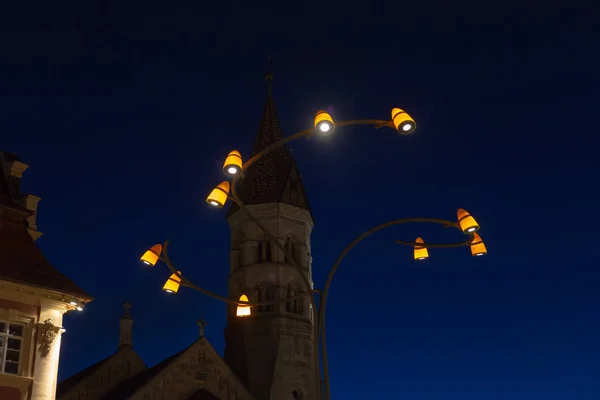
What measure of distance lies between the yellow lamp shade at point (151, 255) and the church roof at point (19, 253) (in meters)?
5.95

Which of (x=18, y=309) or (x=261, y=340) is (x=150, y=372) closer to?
(x=261, y=340)

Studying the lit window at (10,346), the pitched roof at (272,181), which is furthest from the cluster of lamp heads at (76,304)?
the pitched roof at (272,181)

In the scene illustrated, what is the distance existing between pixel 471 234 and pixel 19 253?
1428 centimetres

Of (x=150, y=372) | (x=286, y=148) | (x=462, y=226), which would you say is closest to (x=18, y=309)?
(x=462, y=226)

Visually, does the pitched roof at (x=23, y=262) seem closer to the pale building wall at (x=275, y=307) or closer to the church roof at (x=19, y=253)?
the church roof at (x=19, y=253)

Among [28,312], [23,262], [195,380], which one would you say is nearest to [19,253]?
[23,262]

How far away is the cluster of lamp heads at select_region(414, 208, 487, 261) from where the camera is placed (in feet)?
55.6

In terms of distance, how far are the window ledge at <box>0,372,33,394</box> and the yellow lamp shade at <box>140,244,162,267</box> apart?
634 centimetres

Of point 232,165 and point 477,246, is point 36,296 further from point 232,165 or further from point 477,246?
point 477,246

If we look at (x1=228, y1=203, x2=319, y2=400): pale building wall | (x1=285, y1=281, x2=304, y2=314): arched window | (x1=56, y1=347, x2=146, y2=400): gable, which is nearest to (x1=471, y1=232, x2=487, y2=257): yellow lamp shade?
(x1=228, y1=203, x2=319, y2=400): pale building wall

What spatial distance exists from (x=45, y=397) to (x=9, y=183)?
7.54 metres

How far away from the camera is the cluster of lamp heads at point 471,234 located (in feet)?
55.6

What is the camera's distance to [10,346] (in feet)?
74.1

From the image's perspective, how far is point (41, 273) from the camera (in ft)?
78.1
